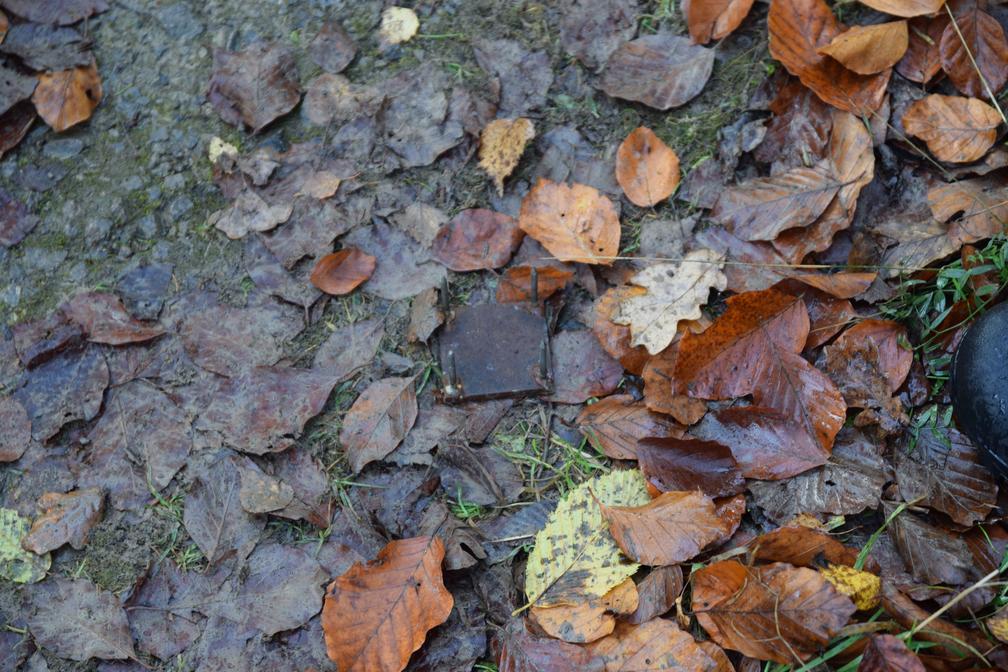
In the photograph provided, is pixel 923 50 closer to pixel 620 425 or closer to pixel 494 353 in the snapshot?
pixel 620 425

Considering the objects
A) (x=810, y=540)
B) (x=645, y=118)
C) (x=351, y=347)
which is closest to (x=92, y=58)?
(x=351, y=347)

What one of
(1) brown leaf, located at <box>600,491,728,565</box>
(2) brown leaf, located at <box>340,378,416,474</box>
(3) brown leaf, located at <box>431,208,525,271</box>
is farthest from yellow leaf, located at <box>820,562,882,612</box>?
(3) brown leaf, located at <box>431,208,525,271</box>

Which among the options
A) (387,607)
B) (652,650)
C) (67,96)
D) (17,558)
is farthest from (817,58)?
(17,558)

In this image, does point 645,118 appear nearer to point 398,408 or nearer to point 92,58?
point 398,408

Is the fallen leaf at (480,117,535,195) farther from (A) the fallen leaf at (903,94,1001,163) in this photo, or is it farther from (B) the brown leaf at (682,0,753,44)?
(A) the fallen leaf at (903,94,1001,163)

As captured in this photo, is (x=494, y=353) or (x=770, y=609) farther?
(x=494, y=353)

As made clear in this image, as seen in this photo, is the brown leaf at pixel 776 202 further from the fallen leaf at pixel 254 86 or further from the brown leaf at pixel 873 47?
the fallen leaf at pixel 254 86
